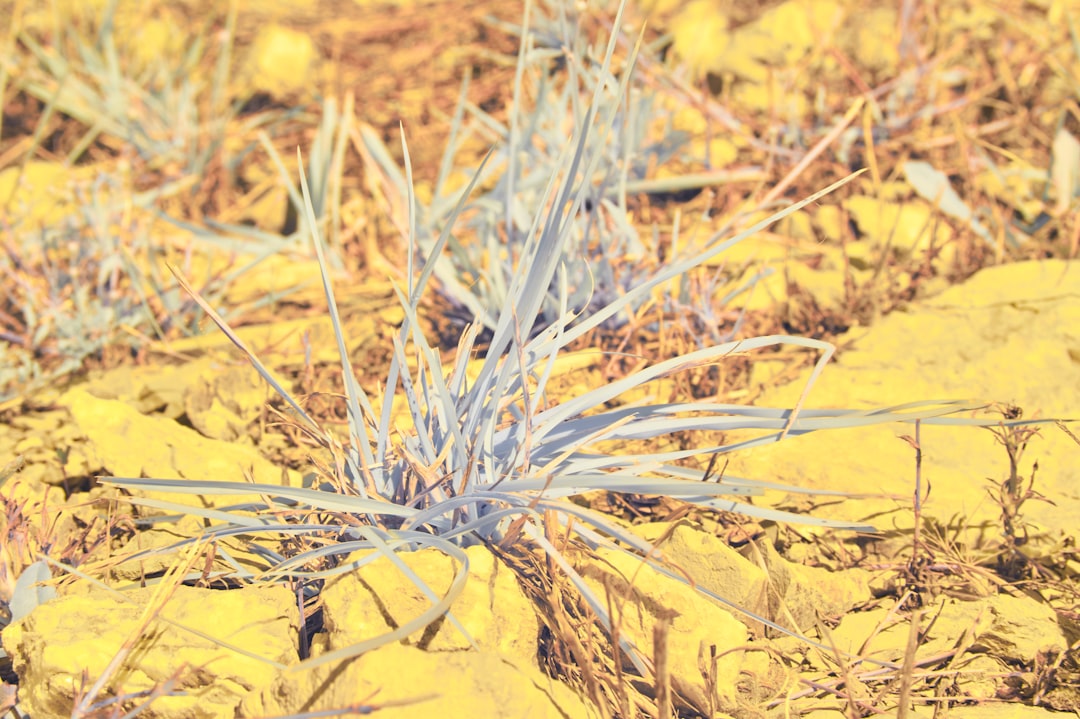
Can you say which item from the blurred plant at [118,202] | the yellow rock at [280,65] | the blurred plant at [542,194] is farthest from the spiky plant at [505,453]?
the yellow rock at [280,65]

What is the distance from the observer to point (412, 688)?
87cm

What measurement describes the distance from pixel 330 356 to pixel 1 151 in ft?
5.09

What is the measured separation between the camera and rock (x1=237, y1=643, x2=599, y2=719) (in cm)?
86

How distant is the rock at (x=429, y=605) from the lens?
0.97 metres

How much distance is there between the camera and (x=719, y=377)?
5.09 feet

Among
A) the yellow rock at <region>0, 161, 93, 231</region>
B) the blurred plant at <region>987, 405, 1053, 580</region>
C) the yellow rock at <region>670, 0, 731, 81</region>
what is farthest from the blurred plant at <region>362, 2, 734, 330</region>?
the yellow rock at <region>0, 161, 93, 231</region>

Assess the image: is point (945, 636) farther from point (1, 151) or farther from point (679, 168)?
point (1, 151)

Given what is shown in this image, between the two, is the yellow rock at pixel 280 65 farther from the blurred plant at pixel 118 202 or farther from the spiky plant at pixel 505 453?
the spiky plant at pixel 505 453

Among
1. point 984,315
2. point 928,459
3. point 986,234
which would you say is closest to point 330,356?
point 928,459

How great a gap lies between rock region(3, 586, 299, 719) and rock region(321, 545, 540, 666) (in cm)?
7

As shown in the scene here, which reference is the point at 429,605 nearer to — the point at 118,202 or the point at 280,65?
the point at 118,202

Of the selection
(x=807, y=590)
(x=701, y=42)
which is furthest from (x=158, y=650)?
(x=701, y=42)

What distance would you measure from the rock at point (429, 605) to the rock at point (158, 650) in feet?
0.24

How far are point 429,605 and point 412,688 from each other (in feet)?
0.42
